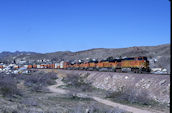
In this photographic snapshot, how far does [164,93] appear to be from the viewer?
2430cm

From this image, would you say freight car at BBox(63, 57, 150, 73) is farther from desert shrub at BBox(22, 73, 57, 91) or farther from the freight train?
desert shrub at BBox(22, 73, 57, 91)

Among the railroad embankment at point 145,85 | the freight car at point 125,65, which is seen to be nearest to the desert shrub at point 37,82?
the railroad embankment at point 145,85

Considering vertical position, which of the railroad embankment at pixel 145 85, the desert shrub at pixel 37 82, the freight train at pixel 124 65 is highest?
the freight train at pixel 124 65

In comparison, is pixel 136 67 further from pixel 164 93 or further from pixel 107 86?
pixel 164 93

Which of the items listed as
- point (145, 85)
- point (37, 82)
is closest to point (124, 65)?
point (37, 82)

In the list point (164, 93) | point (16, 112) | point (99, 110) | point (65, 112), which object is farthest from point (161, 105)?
point (16, 112)

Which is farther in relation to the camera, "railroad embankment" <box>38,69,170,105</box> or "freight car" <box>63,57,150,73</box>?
"freight car" <box>63,57,150,73</box>

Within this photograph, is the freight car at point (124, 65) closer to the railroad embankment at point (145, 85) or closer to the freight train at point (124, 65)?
the freight train at point (124, 65)

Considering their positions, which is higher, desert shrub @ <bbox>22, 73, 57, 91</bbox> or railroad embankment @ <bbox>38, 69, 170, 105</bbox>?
railroad embankment @ <bbox>38, 69, 170, 105</bbox>

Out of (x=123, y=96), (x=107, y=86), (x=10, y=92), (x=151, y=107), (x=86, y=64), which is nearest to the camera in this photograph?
(x=151, y=107)

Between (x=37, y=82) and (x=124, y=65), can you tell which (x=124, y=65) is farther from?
(x=37, y=82)

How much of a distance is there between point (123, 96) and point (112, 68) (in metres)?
25.6

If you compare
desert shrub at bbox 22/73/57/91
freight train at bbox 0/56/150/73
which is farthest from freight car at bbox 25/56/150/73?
desert shrub at bbox 22/73/57/91

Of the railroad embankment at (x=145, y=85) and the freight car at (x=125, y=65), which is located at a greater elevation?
the freight car at (x=125, y=65)
